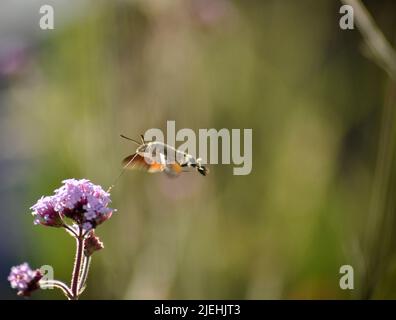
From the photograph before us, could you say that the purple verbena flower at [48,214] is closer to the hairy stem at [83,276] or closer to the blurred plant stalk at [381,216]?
the hairy stem at [83,276]

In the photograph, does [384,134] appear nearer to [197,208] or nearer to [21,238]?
[197,208]

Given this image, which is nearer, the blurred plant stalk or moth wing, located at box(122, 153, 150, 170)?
moth wing, located at box(122, 153, 150, 170)

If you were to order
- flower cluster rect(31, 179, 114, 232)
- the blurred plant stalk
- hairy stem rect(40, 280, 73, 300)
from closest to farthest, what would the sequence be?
hairy stem rect(40, 280, 73, 300)
flower cluster rect(31, 179, 114, 232)
the blurred plant stalk

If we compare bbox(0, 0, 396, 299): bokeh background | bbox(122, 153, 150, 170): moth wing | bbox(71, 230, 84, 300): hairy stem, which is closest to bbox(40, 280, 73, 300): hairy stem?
bbox(71, 230, 84, 300): hairy stem

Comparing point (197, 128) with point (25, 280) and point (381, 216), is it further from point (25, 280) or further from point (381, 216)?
point (25, 280)

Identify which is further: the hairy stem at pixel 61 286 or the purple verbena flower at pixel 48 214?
the purple verbena flower at pixel 48 214

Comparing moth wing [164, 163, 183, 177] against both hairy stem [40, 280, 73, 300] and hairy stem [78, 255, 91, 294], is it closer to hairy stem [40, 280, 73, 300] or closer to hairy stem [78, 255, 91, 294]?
hairy stem [78, 255, 91, 294]

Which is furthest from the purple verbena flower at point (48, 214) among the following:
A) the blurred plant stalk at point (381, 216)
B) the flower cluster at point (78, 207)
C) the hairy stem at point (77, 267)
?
the blurred plant stalk at point (381, 216)
